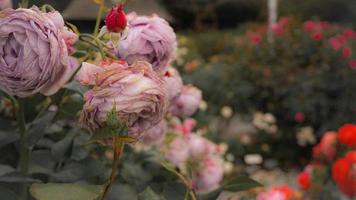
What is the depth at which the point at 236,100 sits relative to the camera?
18.8 feet

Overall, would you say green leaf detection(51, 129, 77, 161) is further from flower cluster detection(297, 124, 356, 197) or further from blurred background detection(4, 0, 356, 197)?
blurred background detection(4, 0, 356, 197)

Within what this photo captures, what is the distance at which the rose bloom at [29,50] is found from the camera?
0.77m

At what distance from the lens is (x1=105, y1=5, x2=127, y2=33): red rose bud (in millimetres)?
861

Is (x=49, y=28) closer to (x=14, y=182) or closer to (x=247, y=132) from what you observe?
(x=14, y=182)

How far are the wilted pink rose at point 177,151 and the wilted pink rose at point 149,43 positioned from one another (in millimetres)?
510

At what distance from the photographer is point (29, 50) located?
30.4 inches

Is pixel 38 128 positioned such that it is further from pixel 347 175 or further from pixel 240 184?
pixel 347 175

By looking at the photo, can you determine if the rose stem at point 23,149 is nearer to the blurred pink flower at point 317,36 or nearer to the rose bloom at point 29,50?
the rose bloom at point 29,50

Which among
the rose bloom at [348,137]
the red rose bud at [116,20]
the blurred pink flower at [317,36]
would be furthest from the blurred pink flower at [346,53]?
the red rose bud at [116,20]

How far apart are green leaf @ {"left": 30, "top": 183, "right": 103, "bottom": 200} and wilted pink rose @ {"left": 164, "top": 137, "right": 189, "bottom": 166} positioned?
0.63 m

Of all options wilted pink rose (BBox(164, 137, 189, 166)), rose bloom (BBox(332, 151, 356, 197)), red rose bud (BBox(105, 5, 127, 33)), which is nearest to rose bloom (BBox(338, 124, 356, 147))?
rose bloom (BBox(332, 151, 356, 197))

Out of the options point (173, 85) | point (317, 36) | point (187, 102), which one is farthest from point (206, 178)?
point (317, 36)

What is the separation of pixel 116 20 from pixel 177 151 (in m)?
0.64

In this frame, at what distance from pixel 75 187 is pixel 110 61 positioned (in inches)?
5.9
